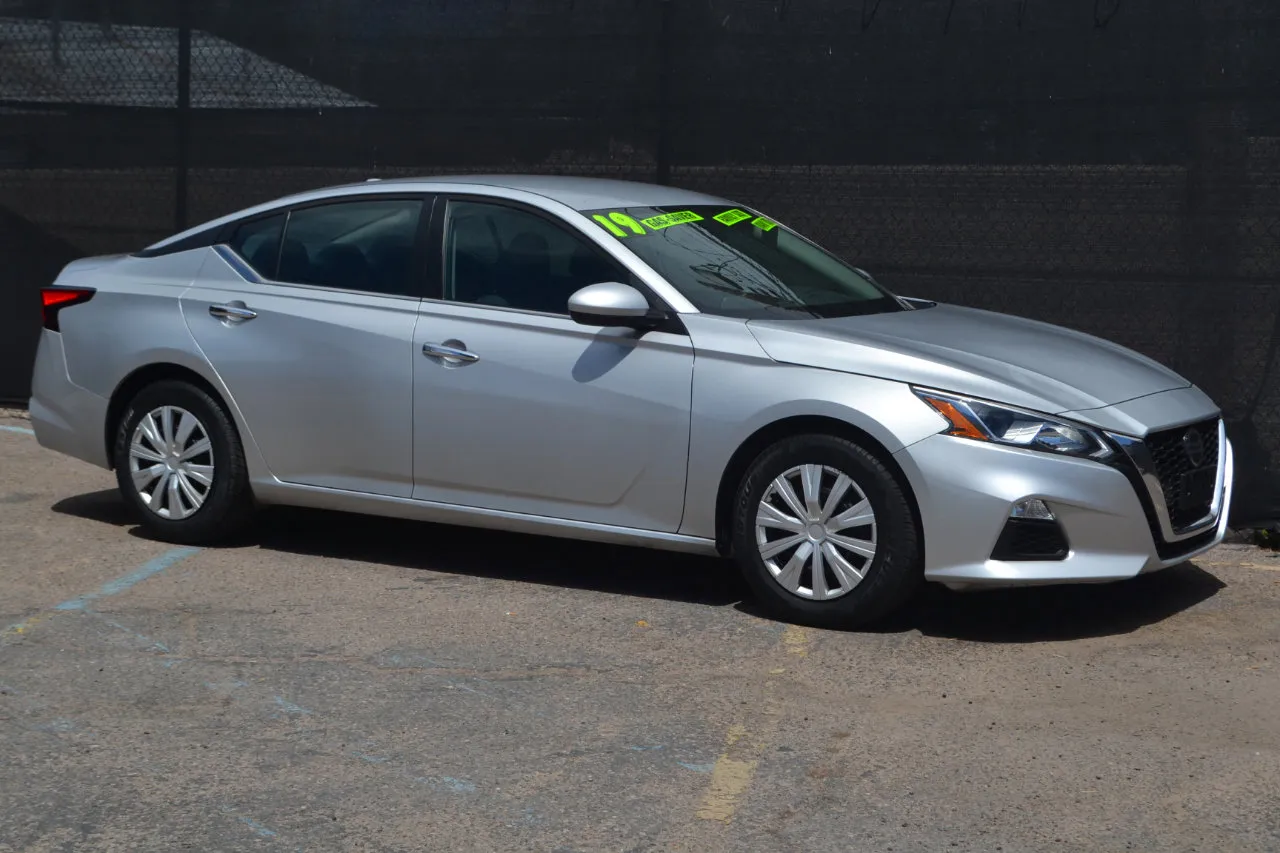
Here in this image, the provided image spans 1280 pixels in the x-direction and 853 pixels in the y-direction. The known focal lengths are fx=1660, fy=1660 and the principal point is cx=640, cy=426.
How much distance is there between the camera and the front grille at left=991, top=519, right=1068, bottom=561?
5.62m

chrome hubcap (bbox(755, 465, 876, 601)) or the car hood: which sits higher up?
the car hood

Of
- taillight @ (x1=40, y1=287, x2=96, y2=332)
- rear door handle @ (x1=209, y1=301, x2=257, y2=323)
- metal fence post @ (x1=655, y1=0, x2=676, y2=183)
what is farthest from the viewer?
metal fence post @ (x1=655, y1=0, x2=676, y2=183)

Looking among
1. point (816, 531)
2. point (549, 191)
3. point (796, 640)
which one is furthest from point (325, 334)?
point (796, 640)

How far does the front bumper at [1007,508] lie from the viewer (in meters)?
5.61

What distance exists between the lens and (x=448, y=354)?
647cm

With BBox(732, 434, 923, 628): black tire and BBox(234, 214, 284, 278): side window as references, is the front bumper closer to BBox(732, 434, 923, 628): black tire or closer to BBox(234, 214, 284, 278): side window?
BBox(732, 434, 923, 628): black tire

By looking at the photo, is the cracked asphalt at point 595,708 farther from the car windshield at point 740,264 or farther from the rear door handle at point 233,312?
the car windshield at point 740,264

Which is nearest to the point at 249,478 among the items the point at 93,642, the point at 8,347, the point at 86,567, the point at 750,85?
the point at 86,567

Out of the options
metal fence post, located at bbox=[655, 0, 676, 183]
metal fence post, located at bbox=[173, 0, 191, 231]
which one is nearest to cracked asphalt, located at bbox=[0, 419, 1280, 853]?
metal fence post, located at bbox=[655, 0, 676, 183]

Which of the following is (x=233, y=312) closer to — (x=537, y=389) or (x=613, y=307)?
(x=537, y=389)

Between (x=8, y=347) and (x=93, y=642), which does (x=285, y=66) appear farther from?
(x=93, y=642)

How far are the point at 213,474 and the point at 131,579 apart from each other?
0.63 metres

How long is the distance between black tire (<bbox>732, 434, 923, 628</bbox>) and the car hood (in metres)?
0.31

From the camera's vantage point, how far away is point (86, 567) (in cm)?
686
